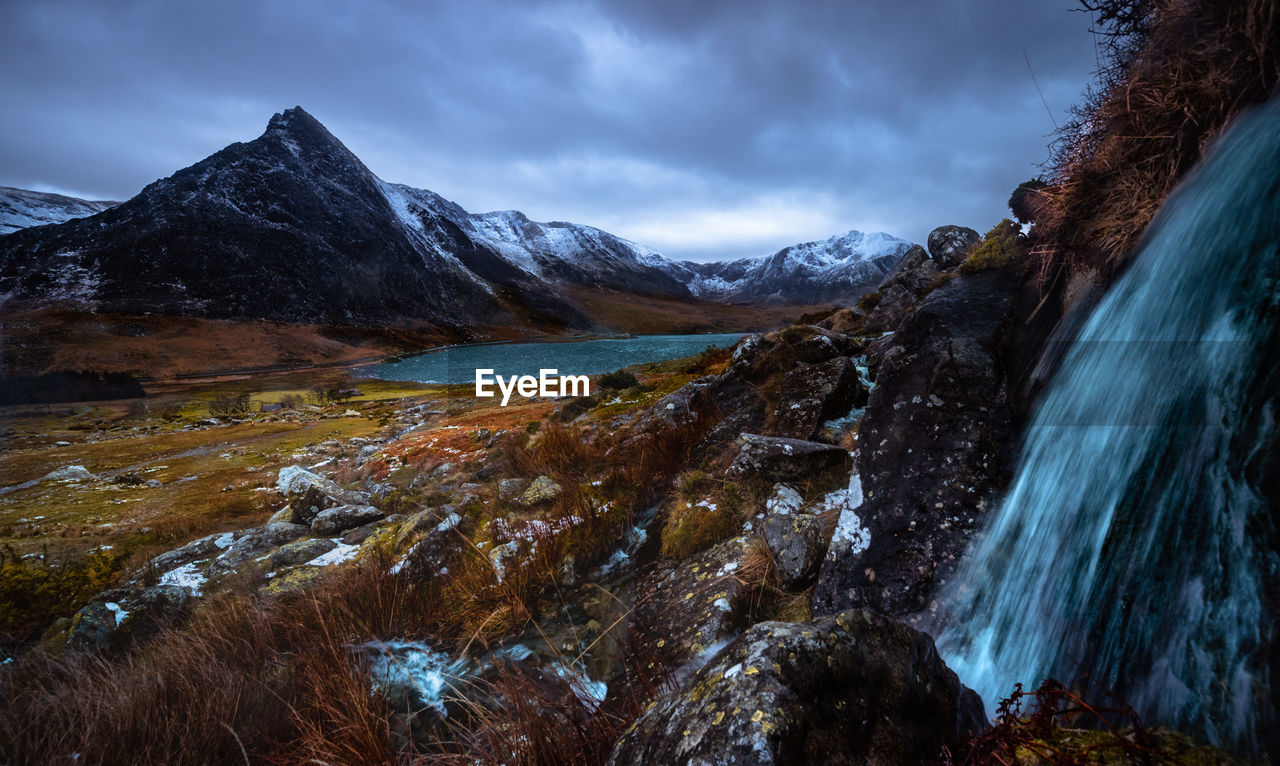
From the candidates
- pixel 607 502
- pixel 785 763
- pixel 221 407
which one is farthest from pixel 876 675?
pixel 221 407

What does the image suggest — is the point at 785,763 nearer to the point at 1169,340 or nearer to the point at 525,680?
the point at 525,680

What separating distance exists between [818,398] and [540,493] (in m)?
4.81

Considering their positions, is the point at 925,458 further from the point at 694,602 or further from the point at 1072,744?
the point at 694,602

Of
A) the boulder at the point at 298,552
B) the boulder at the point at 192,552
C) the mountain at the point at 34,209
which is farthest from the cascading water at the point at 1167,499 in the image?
the mountain at the point at 34,209

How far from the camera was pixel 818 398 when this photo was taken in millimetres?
6875

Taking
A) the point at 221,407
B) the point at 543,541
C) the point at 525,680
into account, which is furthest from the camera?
the point at 221,407

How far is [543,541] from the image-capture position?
552 cm

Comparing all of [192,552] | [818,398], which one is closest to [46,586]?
[192,552]

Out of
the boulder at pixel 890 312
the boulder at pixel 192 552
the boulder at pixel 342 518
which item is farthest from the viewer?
the boulder at pixel 890 312

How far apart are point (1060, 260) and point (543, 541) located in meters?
6.33

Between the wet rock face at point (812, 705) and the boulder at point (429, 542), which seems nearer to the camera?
the wet rock face at point (812, 705)

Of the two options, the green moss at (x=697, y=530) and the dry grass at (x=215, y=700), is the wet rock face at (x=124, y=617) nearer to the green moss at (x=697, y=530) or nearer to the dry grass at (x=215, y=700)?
the dry grass at (x=215, y=700)

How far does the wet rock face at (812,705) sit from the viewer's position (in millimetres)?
1633

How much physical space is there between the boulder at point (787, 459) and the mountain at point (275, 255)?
12033 centimetres
